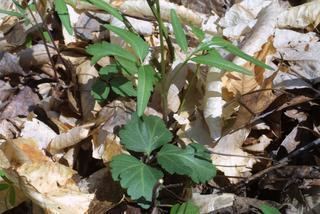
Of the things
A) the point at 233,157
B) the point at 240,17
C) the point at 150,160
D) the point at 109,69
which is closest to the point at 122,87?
the point at 109,69

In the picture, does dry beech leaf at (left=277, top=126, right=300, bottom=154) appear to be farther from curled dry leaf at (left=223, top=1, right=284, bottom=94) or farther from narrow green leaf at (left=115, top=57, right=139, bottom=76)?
narrow green leaf at (left=115, top=57, right=139, bottom=76)

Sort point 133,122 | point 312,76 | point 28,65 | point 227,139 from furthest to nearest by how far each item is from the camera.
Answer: point 28,65
point 312,76
point 227,139
point 133,122

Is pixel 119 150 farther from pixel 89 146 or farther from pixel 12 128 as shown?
pixel 12 128

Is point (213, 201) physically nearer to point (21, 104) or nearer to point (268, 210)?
point (268, 210)

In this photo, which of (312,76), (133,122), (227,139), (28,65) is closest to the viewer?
(133,122)

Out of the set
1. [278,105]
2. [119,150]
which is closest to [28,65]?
[119,150]

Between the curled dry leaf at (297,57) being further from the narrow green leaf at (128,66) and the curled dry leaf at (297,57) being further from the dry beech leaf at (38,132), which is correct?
the dry beech leaf at (38,132)
